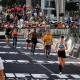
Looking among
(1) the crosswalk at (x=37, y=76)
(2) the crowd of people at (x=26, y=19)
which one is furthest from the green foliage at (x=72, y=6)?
(1) the crosswalk at (x=37, y=76)

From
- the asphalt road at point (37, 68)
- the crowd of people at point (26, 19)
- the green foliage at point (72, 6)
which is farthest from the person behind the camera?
the green foliage at point (72, 6)

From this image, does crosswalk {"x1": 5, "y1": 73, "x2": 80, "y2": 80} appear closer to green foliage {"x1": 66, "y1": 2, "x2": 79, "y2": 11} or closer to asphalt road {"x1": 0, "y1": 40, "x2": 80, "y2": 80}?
asphalt road {"x1": 0, "y1": 40, "x2": 80, "y2": 80}

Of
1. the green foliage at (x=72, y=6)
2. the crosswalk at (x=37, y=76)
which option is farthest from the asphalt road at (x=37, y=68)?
the green foliage at (x=72, y=6)

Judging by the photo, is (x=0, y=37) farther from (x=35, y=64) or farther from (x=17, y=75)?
(x=17, y=75)

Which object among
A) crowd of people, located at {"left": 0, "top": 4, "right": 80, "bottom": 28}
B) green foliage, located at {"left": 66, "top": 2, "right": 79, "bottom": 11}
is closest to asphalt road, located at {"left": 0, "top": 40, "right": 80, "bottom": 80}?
crowd of people, located at {"left": 0, "top": 4, "right": 80, "bottom": 28}

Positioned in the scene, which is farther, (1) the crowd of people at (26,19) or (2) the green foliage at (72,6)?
(2) the green foliage at (72,6)

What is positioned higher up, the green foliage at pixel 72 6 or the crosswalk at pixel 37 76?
the crosswalk at pixel 37 76

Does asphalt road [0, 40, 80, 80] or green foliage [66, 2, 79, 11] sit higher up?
asphalt road [0, 40, 80, 80]

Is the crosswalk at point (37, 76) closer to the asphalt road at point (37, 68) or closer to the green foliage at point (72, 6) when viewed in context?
the asphalt road at point (37, 68)

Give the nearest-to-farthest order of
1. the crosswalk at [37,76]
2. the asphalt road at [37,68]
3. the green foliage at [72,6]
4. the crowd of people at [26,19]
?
the crosswalk at [37,76], the asphalt road at [37,68], the crowd of people at [26,19], the green foliage at [72,6]

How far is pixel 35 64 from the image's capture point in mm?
20922

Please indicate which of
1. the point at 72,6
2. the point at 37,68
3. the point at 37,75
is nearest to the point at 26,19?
the point at 37,68

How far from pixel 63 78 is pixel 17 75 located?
6.17 ft

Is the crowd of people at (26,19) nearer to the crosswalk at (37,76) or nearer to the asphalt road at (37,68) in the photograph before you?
the asphalt road at (37,68)
